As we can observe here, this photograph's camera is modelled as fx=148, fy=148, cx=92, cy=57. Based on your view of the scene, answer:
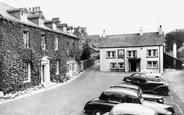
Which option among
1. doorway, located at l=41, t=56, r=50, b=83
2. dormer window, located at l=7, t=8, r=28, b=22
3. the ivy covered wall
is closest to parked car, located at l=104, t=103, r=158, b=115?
the ivy covered wall

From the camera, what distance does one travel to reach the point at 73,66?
2753 centimetres

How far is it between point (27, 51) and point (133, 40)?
74.0ft

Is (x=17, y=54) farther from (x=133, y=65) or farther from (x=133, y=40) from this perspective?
(x=133, y=40)

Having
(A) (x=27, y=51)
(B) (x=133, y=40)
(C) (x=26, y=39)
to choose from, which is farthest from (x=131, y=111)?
(B) (x=133, y=40)

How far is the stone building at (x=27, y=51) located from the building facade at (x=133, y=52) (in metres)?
11.6

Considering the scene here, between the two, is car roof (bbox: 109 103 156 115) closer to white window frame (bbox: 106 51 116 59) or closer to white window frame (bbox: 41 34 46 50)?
white window frame (bbox: 41 34 46 50)

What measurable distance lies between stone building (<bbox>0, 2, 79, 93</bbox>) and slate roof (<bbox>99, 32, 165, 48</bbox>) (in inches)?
497

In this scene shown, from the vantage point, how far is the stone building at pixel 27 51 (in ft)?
42.8

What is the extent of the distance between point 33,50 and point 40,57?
4.57 feet

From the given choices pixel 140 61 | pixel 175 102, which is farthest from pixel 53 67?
pixel 140 61

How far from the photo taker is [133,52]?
3042 cm

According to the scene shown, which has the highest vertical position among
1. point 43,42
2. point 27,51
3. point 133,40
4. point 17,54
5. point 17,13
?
point 17,13

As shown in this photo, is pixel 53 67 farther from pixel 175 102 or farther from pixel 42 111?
pixel 175 102

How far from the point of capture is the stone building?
13047 millimetres
